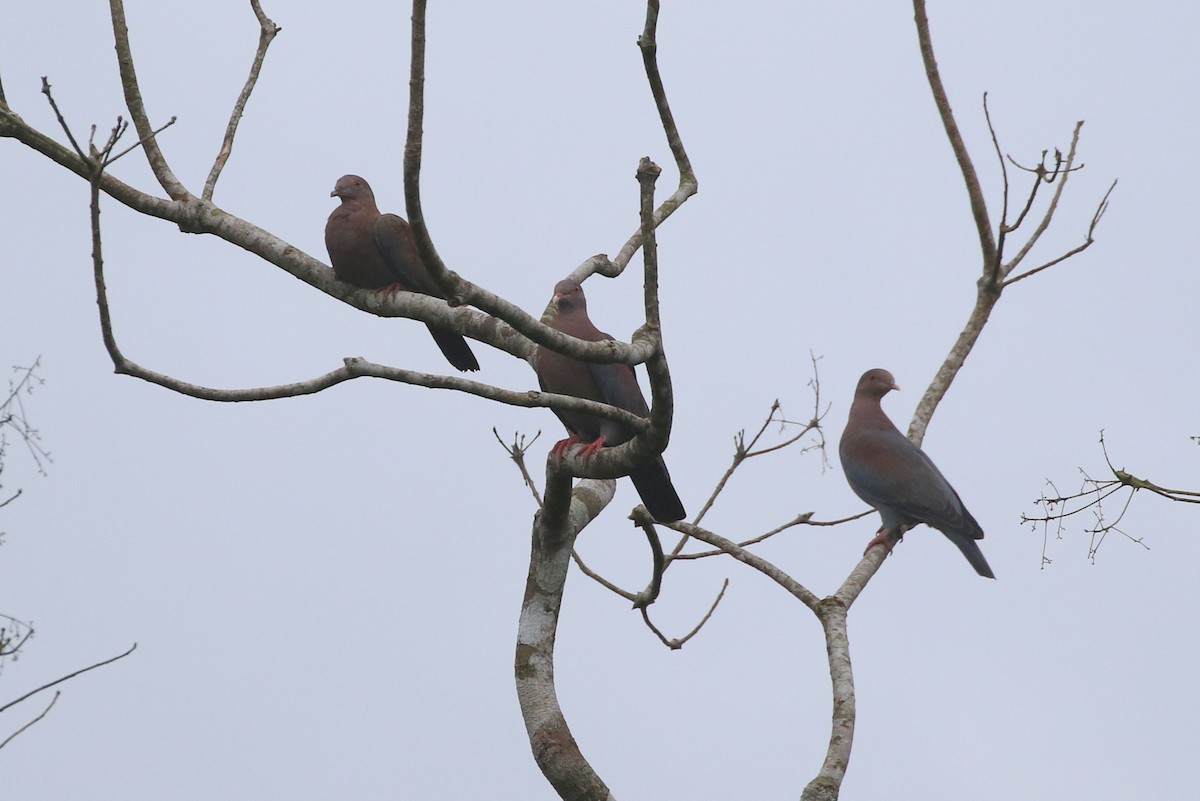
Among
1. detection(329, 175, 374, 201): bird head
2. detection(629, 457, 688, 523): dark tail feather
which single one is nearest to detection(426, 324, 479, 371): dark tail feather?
detection(329, 175, 374, 201): bird head

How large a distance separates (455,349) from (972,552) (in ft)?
8.62

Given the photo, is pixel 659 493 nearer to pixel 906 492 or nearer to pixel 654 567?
pixel 654 567

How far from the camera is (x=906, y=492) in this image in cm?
575

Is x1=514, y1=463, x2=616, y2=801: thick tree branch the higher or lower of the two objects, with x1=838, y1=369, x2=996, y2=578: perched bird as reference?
lower

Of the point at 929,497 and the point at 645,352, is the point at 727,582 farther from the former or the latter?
the point at 645,352

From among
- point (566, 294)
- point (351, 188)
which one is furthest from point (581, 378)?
point (351, 188)

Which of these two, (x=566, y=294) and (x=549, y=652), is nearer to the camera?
(x=549, y=652)

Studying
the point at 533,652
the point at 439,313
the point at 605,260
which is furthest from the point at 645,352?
the point at 605,260

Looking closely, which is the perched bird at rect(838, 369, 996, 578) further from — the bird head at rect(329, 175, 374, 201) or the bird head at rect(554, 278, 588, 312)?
the bird head at rect(329, 175, 374, 201)

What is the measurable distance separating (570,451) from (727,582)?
1539 millimetres

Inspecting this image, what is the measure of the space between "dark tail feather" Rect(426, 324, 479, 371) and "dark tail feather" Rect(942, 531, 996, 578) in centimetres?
241

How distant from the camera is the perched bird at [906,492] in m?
5.74

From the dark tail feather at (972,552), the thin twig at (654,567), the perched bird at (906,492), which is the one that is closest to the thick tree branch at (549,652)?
the thin twig at (654,567)

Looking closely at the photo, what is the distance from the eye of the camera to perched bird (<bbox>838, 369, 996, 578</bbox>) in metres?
5.74
